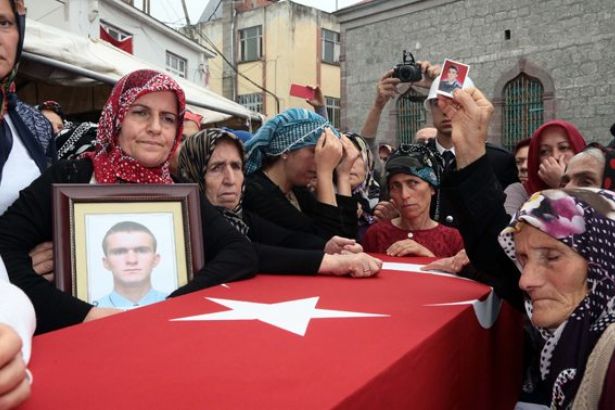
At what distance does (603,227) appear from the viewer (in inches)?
49.1

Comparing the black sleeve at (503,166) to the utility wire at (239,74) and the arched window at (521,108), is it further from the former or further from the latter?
the utility wire at (239,74)

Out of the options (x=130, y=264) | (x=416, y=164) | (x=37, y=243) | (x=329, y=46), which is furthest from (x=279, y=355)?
(x=329, y=46)

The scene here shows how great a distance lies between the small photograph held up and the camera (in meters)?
1.63

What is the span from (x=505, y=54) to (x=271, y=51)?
1283 centimetres

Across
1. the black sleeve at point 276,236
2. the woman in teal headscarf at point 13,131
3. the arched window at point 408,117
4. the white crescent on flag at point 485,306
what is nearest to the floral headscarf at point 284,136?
the black sleeve at point 276,236

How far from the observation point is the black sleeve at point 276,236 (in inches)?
85.7

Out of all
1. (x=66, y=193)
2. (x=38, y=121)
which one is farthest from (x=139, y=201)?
(x=38, y=121)

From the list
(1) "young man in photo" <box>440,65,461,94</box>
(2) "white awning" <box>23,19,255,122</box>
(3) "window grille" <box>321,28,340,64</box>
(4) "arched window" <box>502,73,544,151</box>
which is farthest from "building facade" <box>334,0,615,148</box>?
(1) "young man in photo" <box>440,65,461,94</box>

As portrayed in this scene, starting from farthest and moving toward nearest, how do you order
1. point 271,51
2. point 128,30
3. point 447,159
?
point 271,51
point 128,30
point 447,159

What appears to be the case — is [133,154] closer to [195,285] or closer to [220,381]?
[195,285]

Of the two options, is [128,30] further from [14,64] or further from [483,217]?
[483,217]

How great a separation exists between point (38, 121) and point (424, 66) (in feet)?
7.71

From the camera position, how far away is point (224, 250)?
171cm

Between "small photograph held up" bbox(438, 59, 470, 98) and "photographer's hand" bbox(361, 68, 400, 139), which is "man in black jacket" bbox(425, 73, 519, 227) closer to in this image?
"photographer's hand" bbox(361, 68, 400, 139)
